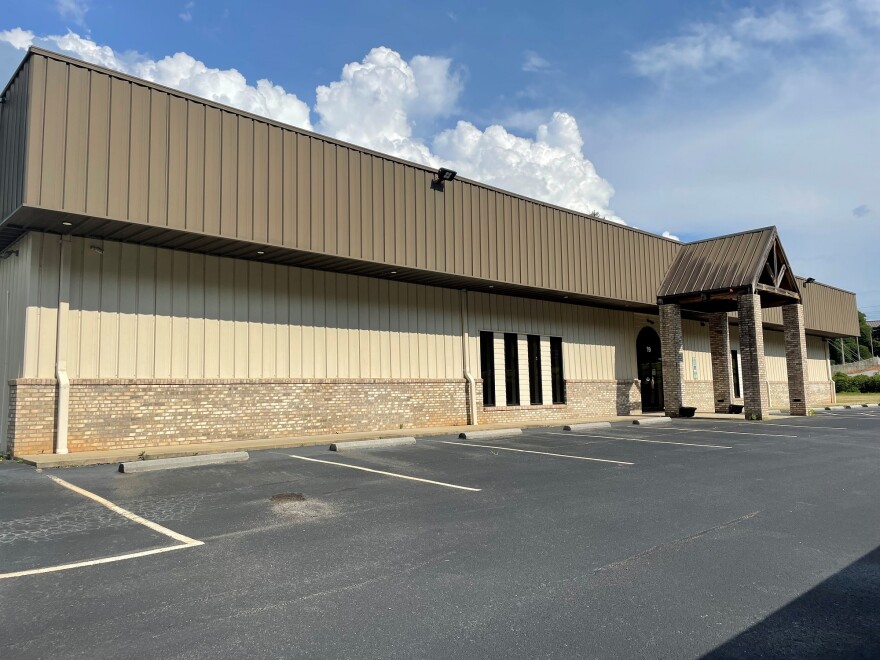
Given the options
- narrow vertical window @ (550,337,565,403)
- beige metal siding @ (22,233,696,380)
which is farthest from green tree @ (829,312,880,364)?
beige metal siding @ (22,233,696,380)

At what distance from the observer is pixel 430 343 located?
18906 mm

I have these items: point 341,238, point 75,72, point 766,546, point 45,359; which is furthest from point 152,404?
point 766,546

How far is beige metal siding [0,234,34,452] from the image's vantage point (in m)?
12.1

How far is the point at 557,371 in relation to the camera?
22.8 meters

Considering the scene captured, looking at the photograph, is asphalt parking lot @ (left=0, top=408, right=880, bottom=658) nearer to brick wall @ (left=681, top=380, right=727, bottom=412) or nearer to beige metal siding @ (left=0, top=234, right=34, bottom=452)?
beige metal siding @ (left=0, top=234, right=34, bottom=452)

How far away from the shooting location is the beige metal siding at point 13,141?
1111 centimetres

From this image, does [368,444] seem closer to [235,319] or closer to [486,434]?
[486,434]

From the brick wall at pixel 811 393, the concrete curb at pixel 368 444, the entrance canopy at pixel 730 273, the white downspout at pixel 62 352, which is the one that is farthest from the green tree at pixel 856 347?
the white downspout at pixel 62 352

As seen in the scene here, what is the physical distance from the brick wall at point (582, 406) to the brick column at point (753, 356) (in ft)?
14.7

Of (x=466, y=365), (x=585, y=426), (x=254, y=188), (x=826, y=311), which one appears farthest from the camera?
(x=826, y=311)

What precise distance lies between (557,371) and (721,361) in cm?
862

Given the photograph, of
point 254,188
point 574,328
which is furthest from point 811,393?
point 254,188

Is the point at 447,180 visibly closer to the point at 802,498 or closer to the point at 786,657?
the point at 802,498

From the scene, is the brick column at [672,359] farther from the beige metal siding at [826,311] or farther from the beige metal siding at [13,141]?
the beige metal siding at [13,141]
